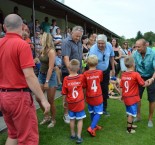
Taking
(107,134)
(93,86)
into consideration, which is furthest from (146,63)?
(107,134)

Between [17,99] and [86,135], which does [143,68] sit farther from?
[17,99]

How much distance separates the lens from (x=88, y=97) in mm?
6348

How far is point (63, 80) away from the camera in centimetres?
654

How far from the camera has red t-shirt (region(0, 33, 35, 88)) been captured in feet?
12.1

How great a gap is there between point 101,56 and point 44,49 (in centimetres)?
144

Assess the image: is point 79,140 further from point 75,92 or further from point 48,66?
point 48,66

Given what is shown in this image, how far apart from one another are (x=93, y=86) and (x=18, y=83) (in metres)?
2.65

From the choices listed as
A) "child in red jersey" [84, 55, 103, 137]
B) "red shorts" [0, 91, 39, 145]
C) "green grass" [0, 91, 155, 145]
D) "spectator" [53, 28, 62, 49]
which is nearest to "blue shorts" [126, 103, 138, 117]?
"green grass" [0, 91, 155, 145]

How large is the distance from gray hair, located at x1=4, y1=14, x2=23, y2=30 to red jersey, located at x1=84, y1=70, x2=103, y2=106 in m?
2.64

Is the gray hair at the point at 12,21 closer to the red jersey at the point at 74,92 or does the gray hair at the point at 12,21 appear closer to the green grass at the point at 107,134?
the red jersey at the point at 74,92

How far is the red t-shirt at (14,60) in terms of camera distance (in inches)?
145

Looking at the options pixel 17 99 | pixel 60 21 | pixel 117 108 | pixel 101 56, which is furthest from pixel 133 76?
pixel 60 21

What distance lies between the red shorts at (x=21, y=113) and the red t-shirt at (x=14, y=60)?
0.43 ft

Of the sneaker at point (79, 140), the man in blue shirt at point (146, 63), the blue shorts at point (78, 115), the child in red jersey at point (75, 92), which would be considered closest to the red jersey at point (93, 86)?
the child in red jersey at point (75, 92)
